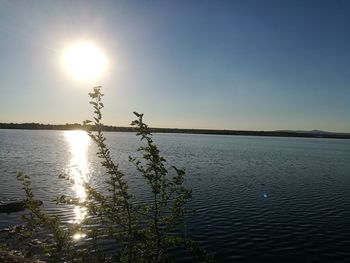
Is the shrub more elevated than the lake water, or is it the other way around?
the shrub

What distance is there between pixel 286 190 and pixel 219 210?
657 inches

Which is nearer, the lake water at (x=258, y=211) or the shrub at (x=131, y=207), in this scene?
the shrub at (x=131, y=207)

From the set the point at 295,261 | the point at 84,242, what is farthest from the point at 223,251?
the point at 84,242

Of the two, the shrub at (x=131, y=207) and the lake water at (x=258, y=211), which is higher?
the shrub at (x=131, y=207)

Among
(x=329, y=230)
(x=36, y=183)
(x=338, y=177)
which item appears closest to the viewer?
(x=329, y=230)

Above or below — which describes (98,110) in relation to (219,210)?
above

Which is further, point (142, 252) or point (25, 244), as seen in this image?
point (25, 244)

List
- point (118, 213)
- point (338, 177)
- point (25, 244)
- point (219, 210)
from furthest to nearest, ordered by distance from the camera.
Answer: point (338, 177) < point (219, 210) < point (25, 244) < point (118, 213)

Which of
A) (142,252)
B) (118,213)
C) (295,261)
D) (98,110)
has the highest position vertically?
(98,110)

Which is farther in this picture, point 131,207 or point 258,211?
point 258,211

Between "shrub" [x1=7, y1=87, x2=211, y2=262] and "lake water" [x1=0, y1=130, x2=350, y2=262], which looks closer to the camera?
"shrub" [x1=7, y1=87, x2=211, y2=262]

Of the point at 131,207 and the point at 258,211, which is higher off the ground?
the point at 131,207

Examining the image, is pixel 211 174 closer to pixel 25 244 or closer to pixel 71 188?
pixel 71 188

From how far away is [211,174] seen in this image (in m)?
60.3
